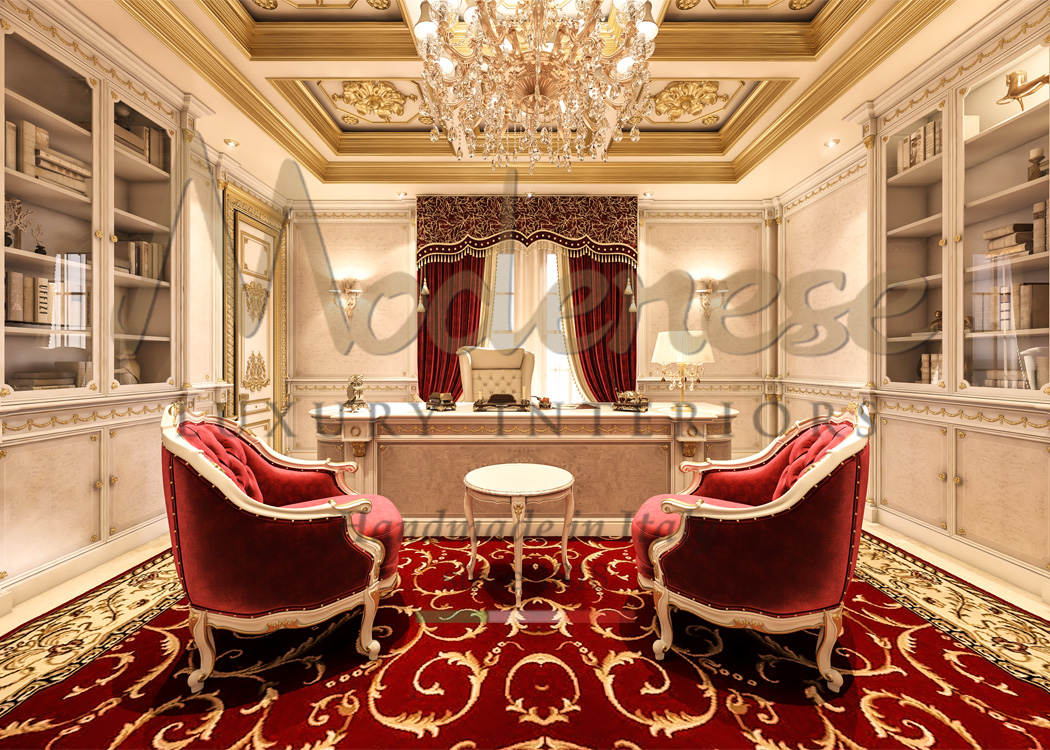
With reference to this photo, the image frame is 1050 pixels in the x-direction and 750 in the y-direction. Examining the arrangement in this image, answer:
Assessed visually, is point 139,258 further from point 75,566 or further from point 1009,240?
point 1009,240

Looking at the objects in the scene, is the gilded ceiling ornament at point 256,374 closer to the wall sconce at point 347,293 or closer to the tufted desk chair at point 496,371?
the wall sconce at point 347,293

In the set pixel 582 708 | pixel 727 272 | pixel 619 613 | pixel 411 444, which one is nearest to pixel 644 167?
pixel 727 272

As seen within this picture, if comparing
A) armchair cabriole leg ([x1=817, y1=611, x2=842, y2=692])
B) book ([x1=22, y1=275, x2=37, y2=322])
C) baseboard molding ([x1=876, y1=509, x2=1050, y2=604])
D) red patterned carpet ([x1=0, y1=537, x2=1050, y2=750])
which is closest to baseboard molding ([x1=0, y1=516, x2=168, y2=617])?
red patterned carpet ([x1=0, y1=537, x2=1050, y2=750])

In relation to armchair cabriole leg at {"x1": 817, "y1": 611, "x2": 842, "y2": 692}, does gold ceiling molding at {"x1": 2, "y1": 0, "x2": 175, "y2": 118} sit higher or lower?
higher

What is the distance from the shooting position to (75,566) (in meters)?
2.65

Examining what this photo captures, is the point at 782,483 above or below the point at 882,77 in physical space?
below

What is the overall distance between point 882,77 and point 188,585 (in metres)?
5.04

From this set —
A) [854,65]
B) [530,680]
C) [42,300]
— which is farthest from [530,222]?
[530,680]

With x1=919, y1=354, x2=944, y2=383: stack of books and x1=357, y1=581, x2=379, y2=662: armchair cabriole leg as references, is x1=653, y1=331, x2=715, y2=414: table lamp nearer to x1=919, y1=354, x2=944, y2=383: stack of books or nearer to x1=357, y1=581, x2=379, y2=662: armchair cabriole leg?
x1=919, y1=354, x2=944, y2=383: stack of books

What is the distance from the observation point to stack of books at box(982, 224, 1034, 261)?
255cm

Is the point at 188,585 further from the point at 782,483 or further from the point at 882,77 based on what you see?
the point at 882,77

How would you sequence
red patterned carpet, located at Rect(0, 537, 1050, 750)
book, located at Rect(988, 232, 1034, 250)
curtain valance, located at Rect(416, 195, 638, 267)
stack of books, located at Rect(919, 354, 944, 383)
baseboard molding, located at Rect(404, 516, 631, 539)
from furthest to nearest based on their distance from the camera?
1. curtain valance, located at Rect(416, 195, 638, 267)
2. baseboard molding, located at Rect(404, 516, 631, 539)
3. stack of books, located at Rect(919, 354, 944, 383)
4. book, located at Rect(988, 232, 1034, 250)
5. red patterned carpet, located at Rect(0, 537, 1050, 750)

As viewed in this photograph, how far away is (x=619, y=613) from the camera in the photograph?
2.25m

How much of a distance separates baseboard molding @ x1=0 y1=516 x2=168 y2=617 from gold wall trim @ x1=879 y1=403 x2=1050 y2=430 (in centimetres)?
546
